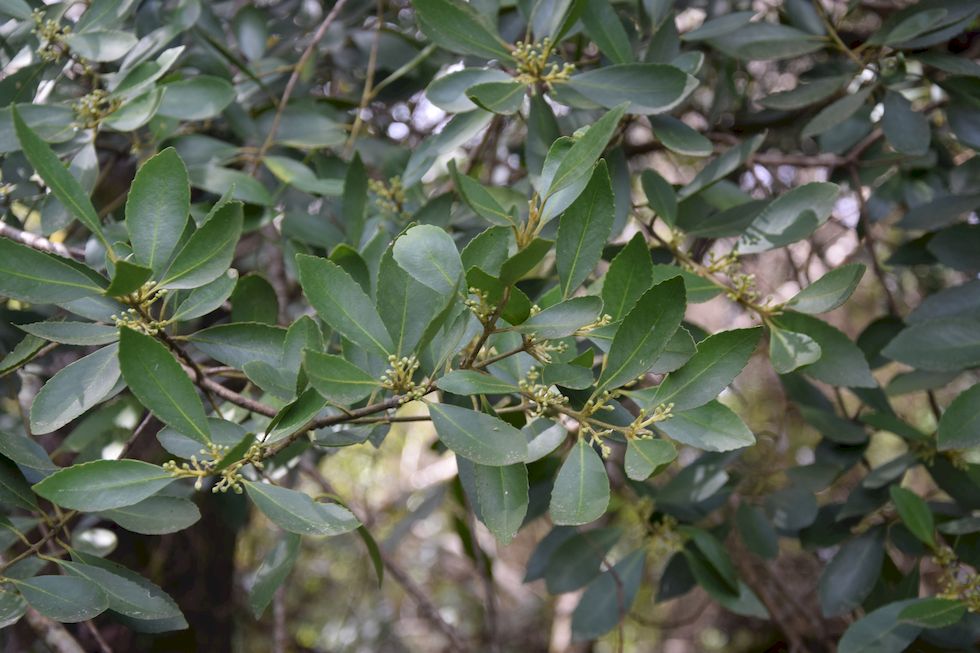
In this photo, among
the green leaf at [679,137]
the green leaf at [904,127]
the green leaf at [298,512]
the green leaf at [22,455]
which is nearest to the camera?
the green leaf at [298,512]

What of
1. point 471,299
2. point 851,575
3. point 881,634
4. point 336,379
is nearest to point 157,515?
point 336,379

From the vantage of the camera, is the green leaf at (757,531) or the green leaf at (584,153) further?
the green leaf at (757,531)

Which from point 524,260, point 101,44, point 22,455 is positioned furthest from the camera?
point 101,44

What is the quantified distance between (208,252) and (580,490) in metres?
0.42

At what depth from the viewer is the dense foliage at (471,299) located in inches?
31.8

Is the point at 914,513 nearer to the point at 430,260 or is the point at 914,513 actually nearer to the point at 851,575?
the point at 851,575

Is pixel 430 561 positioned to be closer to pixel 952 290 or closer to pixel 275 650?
pixel 275 650

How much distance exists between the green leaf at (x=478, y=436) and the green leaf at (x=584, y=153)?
22 cm

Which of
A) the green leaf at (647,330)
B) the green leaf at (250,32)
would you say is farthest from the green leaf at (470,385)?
the green leaf at (250,32)

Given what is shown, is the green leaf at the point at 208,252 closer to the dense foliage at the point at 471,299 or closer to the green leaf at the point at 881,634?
the dense foliage at the point at 471,299

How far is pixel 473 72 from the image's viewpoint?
1.11 m

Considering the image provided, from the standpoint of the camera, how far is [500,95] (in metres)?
1.03

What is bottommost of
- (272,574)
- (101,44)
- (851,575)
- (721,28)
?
(851,575)

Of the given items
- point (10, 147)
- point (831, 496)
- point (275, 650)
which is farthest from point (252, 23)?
point (831, 496)
